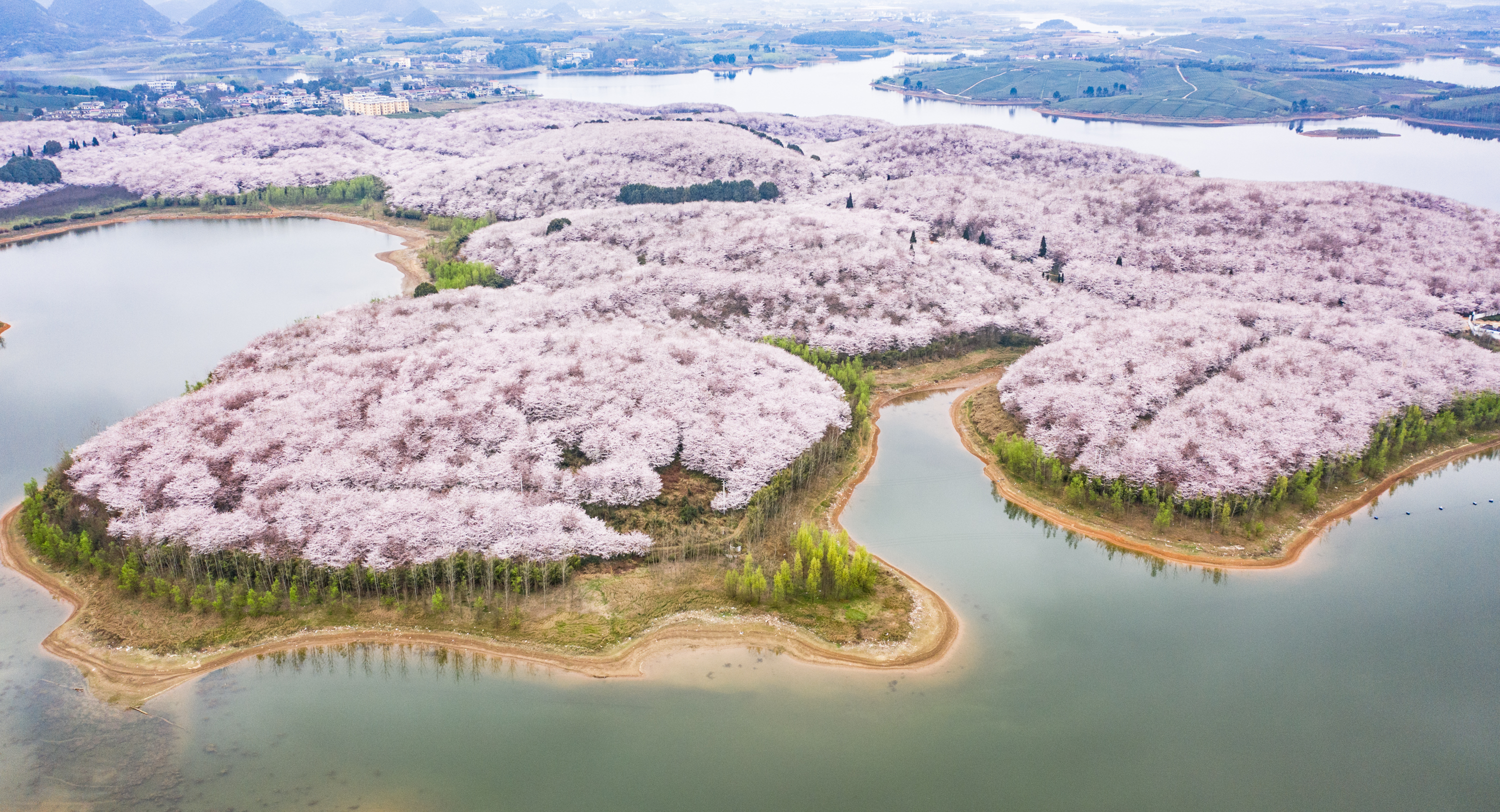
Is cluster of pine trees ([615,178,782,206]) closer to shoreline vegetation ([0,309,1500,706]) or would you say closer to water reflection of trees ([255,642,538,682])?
shoreline vegetation ([0,309,1500,706])

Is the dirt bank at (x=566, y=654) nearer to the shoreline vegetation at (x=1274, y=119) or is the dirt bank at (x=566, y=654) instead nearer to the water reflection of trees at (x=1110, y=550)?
the water reflection of trees at (x=1110, y=550)

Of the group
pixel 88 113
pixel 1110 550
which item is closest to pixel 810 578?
pixel 1110 550

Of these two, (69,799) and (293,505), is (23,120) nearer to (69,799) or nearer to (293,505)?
(293,505)

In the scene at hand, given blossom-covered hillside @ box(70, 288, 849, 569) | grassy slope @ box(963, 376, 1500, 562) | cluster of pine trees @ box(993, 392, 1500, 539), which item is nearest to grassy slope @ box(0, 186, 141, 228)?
blossom-covered hillside @ box(70, 288, 849, 569)

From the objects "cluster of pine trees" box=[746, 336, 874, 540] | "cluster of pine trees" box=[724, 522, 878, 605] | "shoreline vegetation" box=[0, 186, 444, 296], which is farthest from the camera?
"shoreline vegetation" box=[0, 186, 444, 296]

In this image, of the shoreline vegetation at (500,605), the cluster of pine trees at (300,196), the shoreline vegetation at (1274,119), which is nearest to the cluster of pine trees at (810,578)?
the shoreline vegetation at (500,605)
